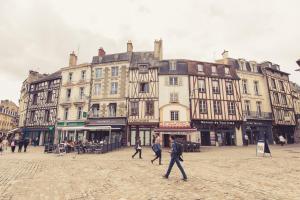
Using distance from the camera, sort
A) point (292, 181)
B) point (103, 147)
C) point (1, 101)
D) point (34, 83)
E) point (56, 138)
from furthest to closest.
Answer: point (1, 101) < point (34, 83) < point (56, 138) < point (103, 147) < point (292, 181)

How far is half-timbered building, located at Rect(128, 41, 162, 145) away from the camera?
20.9m

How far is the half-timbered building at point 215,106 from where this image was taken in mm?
21188

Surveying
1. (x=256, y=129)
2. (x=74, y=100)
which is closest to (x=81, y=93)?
(x=74, y=100)

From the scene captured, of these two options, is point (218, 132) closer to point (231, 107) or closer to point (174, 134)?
point (231, 107)

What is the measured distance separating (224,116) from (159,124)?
24.9ft

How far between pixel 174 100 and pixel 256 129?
10993 mm

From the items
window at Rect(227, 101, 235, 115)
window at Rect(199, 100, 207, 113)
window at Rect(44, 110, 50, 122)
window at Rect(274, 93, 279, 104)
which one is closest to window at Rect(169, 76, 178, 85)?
window at Rect(199, 100, 207, 113)

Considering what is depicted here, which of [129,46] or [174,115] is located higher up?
[129,46]

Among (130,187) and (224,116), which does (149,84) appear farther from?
(130,187)

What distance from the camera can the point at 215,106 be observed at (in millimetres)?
21578

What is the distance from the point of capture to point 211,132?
21.3 m

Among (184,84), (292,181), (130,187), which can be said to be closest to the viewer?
(130,187)

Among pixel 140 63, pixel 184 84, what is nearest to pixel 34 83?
pixel 140 63

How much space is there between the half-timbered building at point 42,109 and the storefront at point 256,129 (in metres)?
24.5
